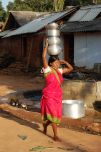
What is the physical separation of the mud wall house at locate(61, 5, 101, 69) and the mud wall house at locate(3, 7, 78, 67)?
821 millimetres

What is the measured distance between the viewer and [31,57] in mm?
25719

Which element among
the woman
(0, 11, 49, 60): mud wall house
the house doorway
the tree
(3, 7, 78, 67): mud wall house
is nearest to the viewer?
the woman

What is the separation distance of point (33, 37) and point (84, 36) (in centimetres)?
588

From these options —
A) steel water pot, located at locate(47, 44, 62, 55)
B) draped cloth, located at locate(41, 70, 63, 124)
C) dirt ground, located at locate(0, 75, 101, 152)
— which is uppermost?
steel water pot, located at locate(47, 44, 62, 55)

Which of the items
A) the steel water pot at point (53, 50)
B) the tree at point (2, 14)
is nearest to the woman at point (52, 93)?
the steel water pot at point (53, 50)

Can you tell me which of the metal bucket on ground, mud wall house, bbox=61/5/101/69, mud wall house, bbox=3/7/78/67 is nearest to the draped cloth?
the metal bucket on ground

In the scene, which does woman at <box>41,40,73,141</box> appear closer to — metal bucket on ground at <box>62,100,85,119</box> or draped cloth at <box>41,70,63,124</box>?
draped cloth at <box>41,70,63,124</box>

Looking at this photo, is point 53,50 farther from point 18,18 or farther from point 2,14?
point 2,14

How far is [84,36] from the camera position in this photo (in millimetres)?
20141

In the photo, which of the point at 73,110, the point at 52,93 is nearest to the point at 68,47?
the point at 73,110

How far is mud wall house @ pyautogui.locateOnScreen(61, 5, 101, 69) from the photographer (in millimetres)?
19203

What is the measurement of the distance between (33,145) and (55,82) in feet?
3.68

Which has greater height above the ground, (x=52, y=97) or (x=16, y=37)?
(x=52, y=97)

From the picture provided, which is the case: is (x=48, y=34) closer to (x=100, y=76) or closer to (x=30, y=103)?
(x=30, y=103)
